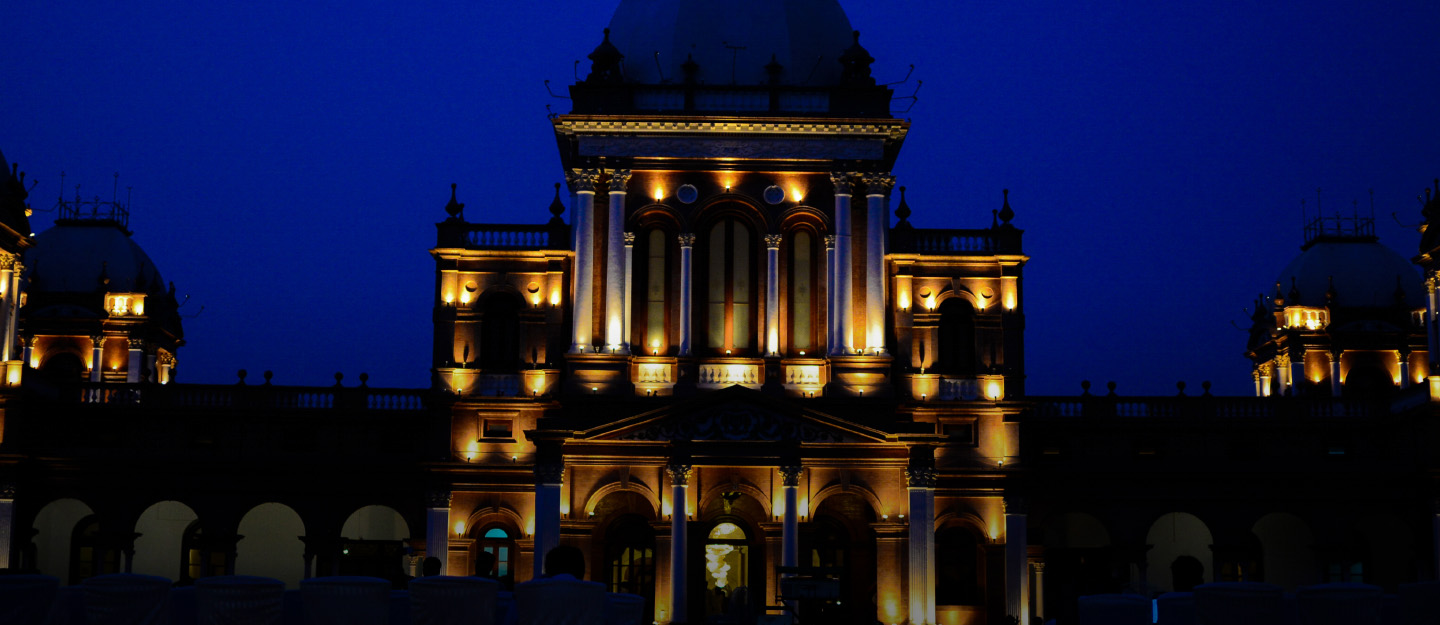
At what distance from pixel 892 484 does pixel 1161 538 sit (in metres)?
13.4

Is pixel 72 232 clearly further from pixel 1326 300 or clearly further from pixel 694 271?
pixel 1326 300

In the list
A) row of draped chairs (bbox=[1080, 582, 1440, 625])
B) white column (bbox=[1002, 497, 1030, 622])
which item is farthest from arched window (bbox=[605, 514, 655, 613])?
row of draped chairs (bbox=[1080, 582, 1440, 625])

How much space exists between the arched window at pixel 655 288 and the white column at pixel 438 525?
25.1 ft

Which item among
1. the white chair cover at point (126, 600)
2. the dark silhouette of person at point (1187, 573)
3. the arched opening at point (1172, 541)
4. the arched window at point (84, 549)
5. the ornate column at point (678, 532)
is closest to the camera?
the white chair cover at point (126, 600)

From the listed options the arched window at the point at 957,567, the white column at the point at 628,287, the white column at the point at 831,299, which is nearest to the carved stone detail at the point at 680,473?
the white column at the point at 628,287

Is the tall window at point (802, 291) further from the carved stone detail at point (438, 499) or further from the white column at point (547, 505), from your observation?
the carved stone detail at point (438, 499)

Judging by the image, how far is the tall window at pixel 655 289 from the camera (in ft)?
152

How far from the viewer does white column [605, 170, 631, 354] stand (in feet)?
149

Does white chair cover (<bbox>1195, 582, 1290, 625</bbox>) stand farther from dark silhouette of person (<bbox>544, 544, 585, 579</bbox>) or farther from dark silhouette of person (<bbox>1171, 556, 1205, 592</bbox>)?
dark silhouette of person (<bbox>544, 544, 585, 579</bbox>)

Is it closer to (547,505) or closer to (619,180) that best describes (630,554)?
(547,505)

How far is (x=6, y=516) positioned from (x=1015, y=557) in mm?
30111

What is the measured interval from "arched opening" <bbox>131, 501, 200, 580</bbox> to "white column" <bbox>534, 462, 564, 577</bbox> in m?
16.3

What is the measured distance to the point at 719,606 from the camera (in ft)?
144

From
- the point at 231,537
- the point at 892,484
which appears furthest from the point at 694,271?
the point at 231,537
